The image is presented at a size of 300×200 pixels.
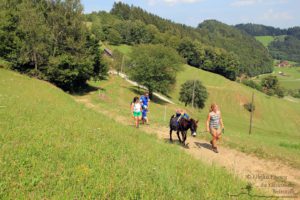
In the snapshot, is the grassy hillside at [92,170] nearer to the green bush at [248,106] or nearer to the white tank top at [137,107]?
the white tank top at [137,107]

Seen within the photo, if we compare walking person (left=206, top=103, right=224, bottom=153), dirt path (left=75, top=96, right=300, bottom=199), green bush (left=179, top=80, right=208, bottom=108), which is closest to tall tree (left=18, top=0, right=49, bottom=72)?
dirt path (left=75, top=96, right=300, bottom=199)

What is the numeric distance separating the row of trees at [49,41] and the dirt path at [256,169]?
88.5 ft

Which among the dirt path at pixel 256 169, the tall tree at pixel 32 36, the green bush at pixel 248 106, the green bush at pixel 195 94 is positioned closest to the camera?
the dirt path at pixel 256 169

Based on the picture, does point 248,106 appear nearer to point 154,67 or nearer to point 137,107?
point 154,67

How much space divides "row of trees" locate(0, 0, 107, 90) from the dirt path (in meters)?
27.0

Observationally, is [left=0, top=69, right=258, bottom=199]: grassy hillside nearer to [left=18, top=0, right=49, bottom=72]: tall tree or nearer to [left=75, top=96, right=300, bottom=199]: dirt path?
[left=75, top=96, right=300, bottom=199]: dirt path

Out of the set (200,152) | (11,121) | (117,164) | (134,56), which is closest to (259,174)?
(200,152)

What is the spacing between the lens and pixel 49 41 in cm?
3788

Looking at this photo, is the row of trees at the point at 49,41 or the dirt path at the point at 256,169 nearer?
the dirt path at the point at 256,169

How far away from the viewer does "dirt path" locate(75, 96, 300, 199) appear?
322 inches

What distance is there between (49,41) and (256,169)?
3538 centimetres

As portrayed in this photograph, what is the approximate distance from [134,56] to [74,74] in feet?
91.2

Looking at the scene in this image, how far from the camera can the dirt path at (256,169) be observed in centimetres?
819

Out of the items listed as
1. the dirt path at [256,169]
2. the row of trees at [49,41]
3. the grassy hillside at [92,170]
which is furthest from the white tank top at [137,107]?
the row of trees at [49,41]
